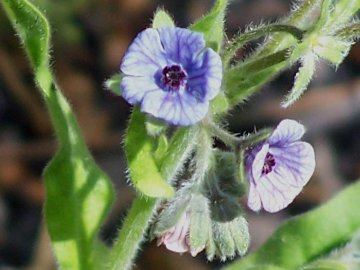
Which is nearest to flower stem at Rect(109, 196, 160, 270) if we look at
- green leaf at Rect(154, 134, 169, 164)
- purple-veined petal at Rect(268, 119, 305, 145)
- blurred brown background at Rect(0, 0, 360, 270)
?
green leaf at Rect(154, 134, 169, 164)

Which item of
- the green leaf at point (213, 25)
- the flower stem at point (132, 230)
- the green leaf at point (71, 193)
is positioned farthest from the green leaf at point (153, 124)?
the green leaf at point (71, 193)

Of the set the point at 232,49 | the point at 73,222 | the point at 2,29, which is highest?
the point at 232,49

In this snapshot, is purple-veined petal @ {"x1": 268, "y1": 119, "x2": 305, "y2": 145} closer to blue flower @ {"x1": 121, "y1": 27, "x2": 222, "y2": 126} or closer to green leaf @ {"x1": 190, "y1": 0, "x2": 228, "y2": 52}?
blue flower @ {"x1": 121, "y1": 27, "x2": 222, "y2": 126}

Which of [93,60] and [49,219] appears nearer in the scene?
[49,219]

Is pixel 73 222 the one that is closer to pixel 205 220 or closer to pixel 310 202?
pixel 205 220

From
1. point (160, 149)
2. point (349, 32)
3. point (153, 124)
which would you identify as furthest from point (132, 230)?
point (349, 32)


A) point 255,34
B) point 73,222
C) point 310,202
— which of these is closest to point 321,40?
point 255,34
